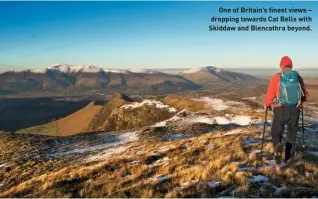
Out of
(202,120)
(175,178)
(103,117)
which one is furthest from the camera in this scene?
(103,117)

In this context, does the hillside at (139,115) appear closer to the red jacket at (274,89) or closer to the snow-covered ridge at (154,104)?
the snow-covered ridge at (154,104)

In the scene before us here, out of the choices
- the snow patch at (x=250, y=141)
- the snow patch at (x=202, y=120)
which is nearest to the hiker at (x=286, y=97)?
the snow patch at (x=250, y=141)

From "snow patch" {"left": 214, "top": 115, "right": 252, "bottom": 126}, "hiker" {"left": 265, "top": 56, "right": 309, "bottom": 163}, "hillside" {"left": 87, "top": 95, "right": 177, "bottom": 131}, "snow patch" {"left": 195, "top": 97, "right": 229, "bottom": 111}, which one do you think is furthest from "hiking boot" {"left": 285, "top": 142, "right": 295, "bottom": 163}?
"hillside" {"left": 87, "top": 95, "right": 177, "bottom": 131}

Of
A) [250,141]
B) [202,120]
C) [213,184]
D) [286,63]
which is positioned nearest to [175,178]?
[213,184]

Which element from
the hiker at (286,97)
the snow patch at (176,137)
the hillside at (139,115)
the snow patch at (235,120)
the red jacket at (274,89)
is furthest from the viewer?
the hillside at (139,115)

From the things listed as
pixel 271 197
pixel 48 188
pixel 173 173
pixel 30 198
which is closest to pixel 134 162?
pixel 173 173

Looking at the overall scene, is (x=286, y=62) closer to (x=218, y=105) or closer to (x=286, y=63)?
(x=286, y=63)

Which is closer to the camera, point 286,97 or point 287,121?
point 286,97

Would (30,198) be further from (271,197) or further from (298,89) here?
(298,89)
